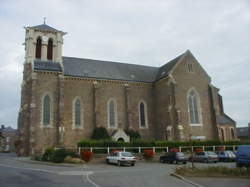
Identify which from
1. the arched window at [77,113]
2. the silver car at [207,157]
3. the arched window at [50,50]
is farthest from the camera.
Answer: the arched window at [50,50]

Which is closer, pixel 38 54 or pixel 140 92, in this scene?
pixel 38 54

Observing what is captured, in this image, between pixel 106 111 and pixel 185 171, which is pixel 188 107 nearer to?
pixel 106 111

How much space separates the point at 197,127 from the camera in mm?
37562

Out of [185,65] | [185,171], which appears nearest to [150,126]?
[185,65]

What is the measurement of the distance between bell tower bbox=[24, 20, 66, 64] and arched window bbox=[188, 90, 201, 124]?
20.2 meters

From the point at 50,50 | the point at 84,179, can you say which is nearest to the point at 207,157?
the point at 84,179

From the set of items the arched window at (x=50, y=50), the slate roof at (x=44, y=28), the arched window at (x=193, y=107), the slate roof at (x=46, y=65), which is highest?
the slate roof at (x=44, y=28)

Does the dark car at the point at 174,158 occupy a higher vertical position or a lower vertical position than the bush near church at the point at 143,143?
lower

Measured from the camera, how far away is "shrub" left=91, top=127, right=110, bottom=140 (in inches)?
1330

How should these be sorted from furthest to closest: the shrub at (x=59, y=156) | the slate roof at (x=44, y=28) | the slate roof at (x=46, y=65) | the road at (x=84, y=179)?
the slate roof at (x=44, y=28) → the slate roof at (x=46, y=65) → the shrub at (x=59, y=156) → the road at (x=84, y=179)

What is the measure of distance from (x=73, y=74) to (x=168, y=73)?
13798 millimetres

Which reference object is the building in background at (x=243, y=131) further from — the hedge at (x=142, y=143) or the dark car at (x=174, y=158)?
the dark car at (x=174, y=158)

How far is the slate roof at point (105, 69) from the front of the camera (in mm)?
36000

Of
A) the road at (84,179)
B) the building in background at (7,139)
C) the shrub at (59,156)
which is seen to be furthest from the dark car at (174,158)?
the building in background at (7,139)
